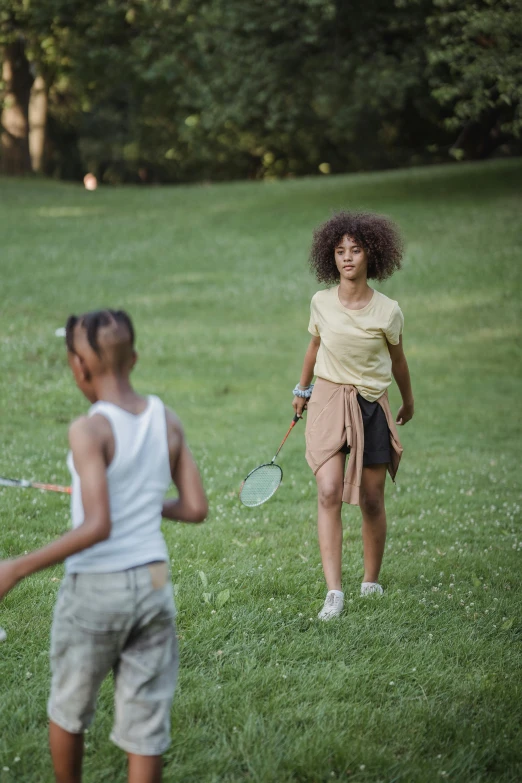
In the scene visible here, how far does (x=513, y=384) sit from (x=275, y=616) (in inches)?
405

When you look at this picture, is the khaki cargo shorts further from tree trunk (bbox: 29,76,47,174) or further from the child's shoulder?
tree trunk (bbox: 29,76,47,174)

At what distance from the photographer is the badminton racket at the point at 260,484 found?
17.9 ft

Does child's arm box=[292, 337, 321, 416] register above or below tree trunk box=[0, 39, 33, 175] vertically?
below

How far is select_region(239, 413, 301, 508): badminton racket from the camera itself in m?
5.44

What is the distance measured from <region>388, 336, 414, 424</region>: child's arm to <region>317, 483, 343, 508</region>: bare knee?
71 centimetres

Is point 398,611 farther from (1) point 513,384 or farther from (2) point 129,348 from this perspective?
(1) point 513,384

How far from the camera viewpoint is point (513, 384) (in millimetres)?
14664

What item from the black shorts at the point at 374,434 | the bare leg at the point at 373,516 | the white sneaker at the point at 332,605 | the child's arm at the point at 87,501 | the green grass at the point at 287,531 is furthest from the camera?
the bare leg at the point at 373,516

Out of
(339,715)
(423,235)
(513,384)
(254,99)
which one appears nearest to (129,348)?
(339,715)

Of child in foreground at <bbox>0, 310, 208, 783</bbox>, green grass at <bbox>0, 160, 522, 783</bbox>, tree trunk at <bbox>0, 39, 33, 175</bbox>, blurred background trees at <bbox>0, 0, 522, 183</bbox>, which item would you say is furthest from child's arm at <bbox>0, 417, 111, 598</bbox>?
tree trunk at <bbox>0, 39, 33, 175</bbox>

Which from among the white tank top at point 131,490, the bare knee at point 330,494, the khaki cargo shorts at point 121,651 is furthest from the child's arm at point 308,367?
the khaki cargo shorts at point 121,651

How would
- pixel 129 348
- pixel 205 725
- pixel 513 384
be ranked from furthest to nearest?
pixel 513 384, pixel 205 725, pixel 129 348

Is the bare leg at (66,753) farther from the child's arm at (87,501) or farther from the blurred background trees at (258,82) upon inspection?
the blurred background trees at (258,82)

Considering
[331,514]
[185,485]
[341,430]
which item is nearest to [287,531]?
[331,514]
